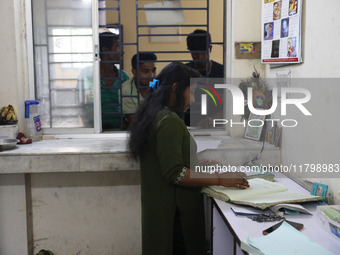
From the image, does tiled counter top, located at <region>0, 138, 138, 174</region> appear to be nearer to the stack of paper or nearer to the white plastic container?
the white plastic container

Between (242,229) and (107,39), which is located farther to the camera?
(107,39)

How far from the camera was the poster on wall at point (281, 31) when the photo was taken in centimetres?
200

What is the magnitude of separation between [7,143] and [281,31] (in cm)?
180

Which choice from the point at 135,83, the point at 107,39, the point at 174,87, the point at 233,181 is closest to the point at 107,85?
the point at 135,83

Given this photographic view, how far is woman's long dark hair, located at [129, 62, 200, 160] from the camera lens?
68.1 inches

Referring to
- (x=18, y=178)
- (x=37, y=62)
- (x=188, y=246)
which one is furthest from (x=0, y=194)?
(x=188, y=246)

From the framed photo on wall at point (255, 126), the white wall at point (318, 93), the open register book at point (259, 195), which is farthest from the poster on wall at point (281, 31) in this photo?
the open register book at point (259, 195)

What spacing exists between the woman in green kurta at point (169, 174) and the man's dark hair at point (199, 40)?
3.78ft

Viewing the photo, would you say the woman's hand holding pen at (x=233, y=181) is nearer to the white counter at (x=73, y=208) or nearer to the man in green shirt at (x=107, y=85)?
the white counter at (x=73, y=208)

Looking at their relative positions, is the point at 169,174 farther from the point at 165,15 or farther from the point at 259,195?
the point at 165,15

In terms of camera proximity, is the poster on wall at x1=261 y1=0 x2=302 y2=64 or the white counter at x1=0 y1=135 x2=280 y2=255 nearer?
the poster on wall at x1=261 y1=0 x2=302 y2=64

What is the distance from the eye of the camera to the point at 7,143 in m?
2.34

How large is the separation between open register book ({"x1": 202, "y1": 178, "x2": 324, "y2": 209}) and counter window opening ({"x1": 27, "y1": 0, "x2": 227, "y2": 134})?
1352mm

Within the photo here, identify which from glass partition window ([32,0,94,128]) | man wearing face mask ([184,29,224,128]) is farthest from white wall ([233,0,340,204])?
glass partition window ([32,0,94,128])
